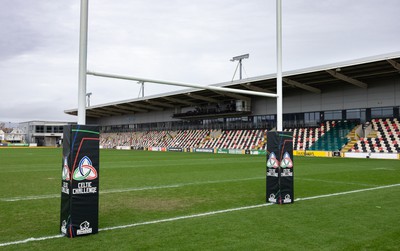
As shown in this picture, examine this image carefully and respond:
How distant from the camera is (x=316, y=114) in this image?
44.0 meters

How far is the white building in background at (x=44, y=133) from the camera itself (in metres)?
100

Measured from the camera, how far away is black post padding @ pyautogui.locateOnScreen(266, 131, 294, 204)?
995 centimetres

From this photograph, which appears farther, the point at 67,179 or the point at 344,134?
the point at 344,134

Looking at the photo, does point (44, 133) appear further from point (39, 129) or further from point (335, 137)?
point (335, 137)

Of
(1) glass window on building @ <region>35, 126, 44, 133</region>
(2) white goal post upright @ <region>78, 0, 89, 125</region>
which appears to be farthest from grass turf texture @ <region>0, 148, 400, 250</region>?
(1) glass window on building @ <region>35, 126, 44, 133</region>

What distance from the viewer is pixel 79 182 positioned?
21.9ft

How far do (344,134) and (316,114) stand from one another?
15.8ft

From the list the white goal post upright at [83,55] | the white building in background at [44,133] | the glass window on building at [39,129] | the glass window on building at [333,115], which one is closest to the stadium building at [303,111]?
the glass window on building at [333,115]

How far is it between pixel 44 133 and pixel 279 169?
100 m

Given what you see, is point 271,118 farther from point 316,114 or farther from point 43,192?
point 43,192

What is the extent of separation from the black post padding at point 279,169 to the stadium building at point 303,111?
24279 mm

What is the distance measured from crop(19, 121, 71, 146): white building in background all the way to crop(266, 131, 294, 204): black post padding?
319ft

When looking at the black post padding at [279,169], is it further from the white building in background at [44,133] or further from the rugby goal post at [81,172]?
the white building in background at [44,133]

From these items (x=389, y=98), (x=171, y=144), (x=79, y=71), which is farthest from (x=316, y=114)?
(x=79, y=71)
